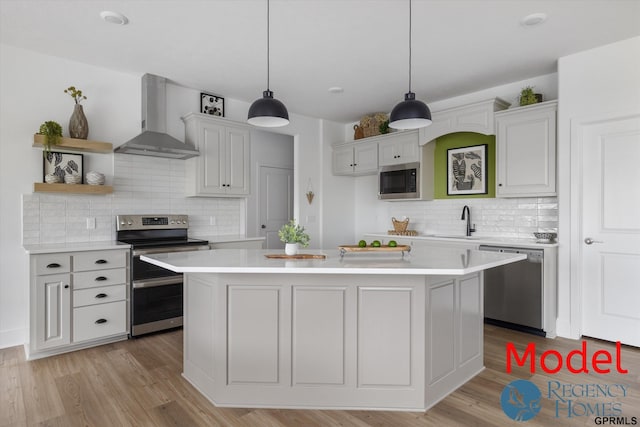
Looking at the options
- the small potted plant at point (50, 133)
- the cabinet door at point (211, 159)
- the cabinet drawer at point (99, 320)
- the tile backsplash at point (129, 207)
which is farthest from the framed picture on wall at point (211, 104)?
the cabinet drawer at point (99, 320)

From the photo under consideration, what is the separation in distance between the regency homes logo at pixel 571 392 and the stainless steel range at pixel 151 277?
305 cm

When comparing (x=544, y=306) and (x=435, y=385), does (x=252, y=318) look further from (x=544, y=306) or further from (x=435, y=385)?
(x=544, y=306)

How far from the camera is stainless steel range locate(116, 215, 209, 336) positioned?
3723 millimetres

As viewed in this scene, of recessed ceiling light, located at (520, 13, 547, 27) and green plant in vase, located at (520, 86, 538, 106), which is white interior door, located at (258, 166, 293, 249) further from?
recessed ceiling light, located at (520, 13, 547, 27)

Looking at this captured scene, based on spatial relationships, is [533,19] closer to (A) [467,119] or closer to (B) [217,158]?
(A) [467,119]

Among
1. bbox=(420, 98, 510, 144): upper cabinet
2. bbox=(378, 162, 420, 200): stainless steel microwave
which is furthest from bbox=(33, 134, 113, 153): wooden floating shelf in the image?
bbox=(420, 98, 510, 144): upper cabinet

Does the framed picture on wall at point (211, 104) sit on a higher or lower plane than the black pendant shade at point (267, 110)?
higher

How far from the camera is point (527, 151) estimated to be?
404 centimetres

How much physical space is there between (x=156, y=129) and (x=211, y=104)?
2.77 feet

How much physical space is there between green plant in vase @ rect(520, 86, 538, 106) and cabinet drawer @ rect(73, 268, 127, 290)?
4.36m

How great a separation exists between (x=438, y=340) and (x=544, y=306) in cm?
192

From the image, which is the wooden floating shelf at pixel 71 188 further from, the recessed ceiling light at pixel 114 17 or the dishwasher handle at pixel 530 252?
the dishwasher handle at pixel 530 252

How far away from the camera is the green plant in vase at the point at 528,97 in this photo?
404 centimetres

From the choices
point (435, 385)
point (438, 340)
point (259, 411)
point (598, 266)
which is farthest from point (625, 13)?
point (259, 411)
